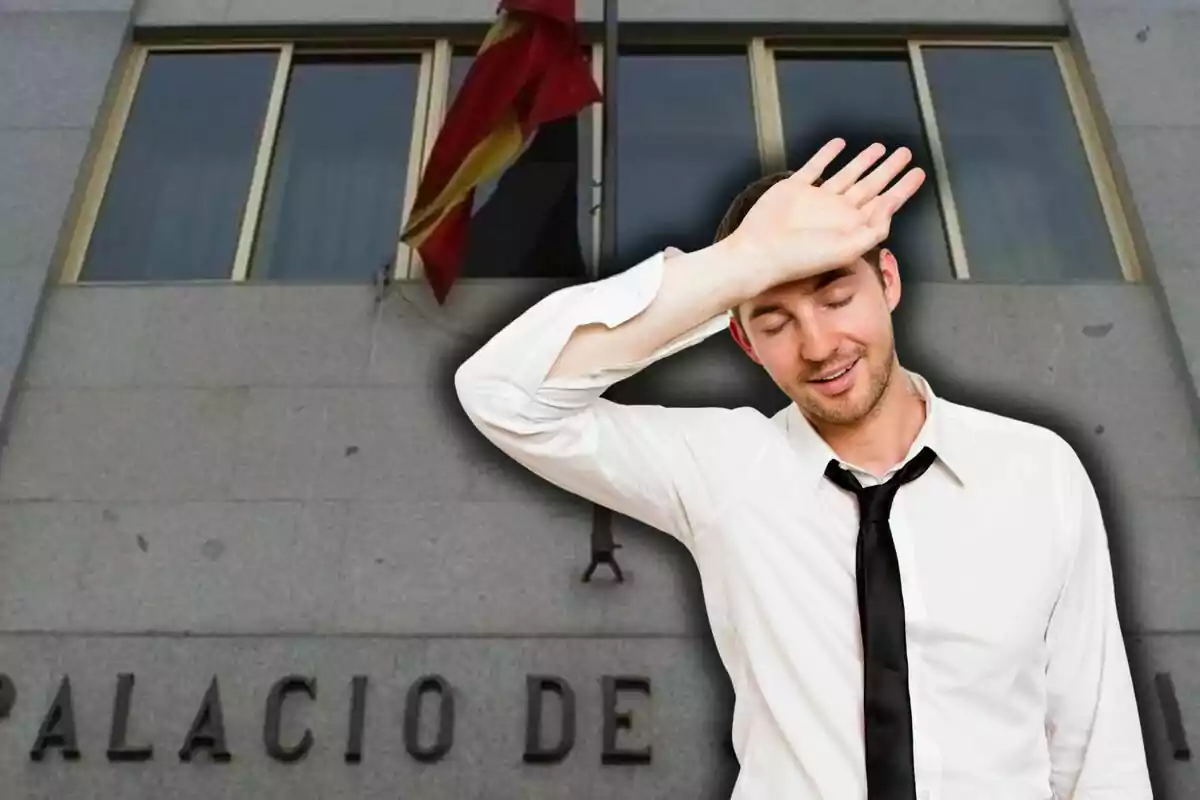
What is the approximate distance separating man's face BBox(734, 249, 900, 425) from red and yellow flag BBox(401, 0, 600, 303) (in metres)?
2.73

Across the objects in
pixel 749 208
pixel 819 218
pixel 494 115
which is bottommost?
pixel 819 218

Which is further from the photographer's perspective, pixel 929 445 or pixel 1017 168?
pixel 1017 168

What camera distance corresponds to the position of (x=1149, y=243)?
434 centimetres

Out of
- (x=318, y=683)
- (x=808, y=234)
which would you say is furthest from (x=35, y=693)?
(x=808, y=234)

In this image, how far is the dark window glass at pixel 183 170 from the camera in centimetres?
455

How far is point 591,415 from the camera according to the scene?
162 cm

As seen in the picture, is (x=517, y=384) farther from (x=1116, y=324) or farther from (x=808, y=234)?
(x=1116, y=324)

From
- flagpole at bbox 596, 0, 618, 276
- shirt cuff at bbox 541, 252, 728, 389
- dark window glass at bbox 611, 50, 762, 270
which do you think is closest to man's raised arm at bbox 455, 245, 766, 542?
shirt cuff at bbox 541, 252, 728, 389

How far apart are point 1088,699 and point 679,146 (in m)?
3.78

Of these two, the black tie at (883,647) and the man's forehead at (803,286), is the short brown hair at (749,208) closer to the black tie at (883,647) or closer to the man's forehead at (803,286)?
the man's forehead at (803,286)

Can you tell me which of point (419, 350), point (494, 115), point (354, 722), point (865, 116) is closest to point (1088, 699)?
point (354, 722)

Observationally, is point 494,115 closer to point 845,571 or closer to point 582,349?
point 582,349

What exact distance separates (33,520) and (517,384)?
9.98 feet

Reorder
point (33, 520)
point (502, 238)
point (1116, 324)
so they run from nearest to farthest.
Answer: point (33, 520)
point (1116, 324)
point (502, 238)
